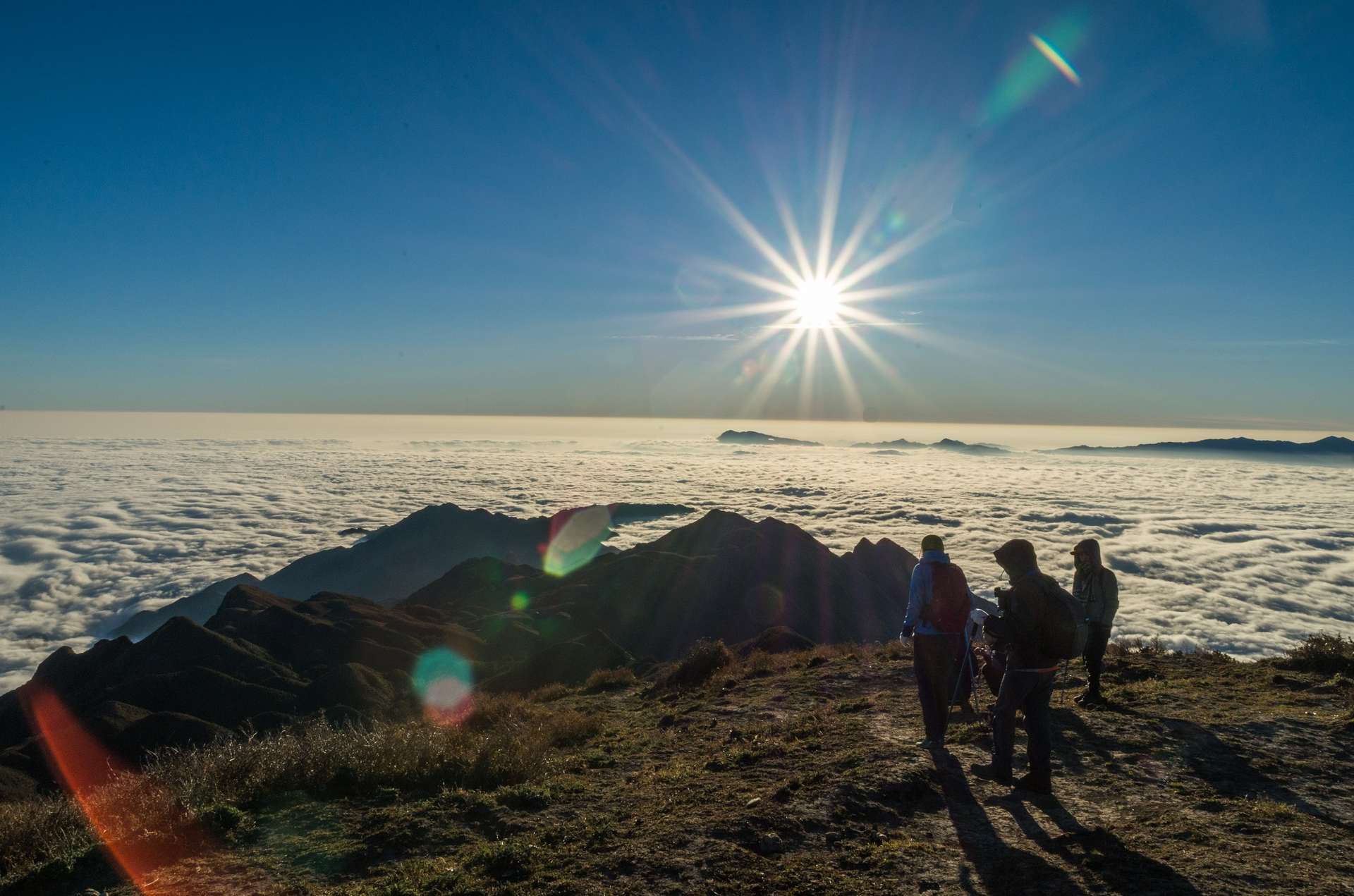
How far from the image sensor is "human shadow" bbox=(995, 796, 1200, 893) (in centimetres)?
407

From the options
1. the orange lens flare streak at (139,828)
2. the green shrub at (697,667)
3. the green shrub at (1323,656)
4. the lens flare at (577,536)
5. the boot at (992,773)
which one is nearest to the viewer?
the orange lens flare streak at (139,828)

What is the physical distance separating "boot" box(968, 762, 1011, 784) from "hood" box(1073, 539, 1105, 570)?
133 inches

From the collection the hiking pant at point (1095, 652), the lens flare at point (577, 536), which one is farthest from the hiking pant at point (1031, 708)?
the lens flare at point (577, 536)

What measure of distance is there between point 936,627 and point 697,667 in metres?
7.65

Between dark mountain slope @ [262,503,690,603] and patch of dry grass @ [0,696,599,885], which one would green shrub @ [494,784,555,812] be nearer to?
patch of dry grass @ [0,696,599,885]

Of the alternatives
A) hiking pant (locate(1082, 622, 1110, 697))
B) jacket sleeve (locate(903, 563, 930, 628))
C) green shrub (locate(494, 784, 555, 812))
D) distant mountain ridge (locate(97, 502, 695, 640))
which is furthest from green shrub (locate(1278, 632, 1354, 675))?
distant mountain ridge (locate(97, 502, 695, 640))

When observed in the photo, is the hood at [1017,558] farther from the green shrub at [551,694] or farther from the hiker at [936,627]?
the green shrub at [551,694]

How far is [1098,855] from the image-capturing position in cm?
445

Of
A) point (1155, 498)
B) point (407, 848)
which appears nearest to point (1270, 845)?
point (407, 848)

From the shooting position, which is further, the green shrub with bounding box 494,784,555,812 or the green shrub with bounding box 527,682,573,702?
the green shrub with bounding box 527,682,573,702

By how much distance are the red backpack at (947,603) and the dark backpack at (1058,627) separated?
43.1 inches

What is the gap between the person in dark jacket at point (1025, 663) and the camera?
216 inches

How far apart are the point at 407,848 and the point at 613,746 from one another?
361 centimetres

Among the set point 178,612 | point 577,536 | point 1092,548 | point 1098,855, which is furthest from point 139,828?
point 178,612
